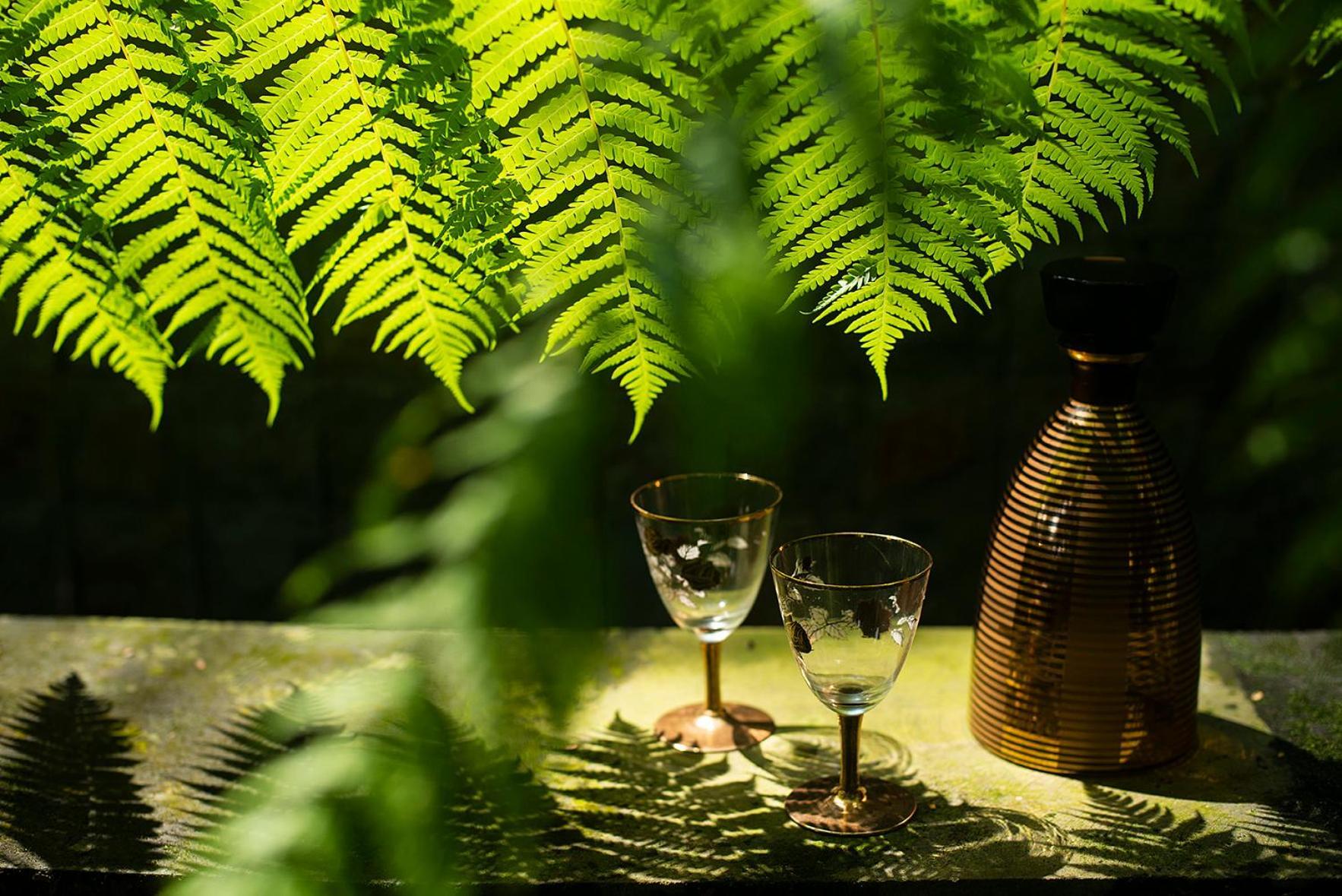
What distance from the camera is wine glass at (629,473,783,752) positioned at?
39.0 inches

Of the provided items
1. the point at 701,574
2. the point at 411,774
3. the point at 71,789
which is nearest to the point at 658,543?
the point at 701,574

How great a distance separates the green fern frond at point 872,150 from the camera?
68 centimetres

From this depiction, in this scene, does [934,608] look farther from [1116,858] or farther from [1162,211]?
[1116,858]

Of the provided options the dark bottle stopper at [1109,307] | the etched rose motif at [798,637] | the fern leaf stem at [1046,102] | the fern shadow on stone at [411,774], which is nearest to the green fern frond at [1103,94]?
the fern leaf stem at [1046,102]

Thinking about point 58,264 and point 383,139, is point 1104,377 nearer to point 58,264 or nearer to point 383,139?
point 383,139

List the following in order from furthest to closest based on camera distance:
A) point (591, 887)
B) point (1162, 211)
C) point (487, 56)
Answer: point (1162, 211)
point (591, 887)
point (487, 56)

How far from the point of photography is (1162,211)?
1.54 m

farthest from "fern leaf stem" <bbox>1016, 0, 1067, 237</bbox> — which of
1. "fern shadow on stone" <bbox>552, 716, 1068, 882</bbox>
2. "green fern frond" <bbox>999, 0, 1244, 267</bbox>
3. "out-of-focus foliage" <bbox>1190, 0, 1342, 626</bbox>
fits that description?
"out-of-focus foliage" <bbox>1190, 0, 1342, 626</bbox>

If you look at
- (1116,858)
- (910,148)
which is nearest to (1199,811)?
(1116,858)

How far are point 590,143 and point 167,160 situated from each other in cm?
25

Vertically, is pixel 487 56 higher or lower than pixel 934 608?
higher

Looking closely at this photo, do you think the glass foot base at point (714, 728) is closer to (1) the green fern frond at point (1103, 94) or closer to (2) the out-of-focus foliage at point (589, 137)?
(2) the out-of-focus foliage at point (589, 137)

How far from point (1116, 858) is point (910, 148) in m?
0.49

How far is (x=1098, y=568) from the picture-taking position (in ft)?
3.08
